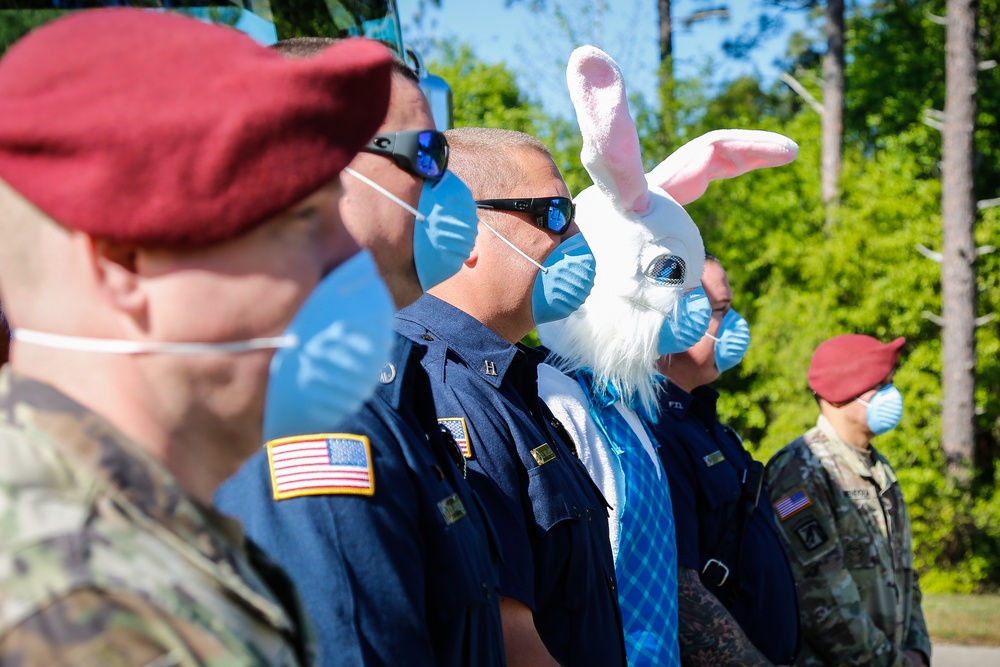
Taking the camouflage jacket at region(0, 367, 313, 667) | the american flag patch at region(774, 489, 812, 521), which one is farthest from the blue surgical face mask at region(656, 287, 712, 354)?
the camouflage jacket at region(0, 367, 313, 667)

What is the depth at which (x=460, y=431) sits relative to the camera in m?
2.61

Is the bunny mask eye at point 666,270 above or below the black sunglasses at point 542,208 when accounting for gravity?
below

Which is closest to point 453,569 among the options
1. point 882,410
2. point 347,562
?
point 347,562

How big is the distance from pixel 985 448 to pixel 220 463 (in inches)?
532

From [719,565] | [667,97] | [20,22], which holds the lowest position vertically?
[667,97]

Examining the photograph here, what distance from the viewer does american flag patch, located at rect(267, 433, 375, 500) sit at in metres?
1.83

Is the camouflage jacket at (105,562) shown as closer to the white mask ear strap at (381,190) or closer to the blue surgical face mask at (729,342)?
the white mask ear strap at (381,190)

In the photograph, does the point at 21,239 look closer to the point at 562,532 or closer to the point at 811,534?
the point at 562,532

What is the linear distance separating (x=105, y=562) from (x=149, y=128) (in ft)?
1.47

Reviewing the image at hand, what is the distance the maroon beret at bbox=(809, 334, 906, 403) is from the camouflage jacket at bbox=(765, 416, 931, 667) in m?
0.23

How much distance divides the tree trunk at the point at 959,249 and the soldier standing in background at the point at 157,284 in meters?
11.9

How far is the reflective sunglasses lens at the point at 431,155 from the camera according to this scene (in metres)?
2.31

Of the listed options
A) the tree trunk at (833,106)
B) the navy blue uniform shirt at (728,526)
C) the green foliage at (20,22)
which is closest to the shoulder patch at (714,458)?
the navy blue uniform shirt at (728,526)

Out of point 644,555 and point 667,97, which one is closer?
point 644,555
